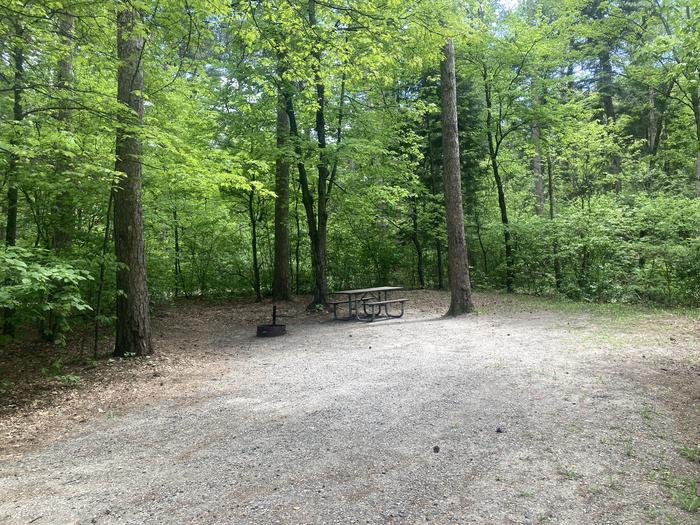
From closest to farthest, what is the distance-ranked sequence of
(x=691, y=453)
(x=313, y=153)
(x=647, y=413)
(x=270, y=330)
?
(x=691, y=453) < (x=647, y=413) < (x=270, y=330) < (x=313, y=153)

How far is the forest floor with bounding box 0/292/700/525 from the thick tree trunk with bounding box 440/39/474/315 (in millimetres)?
3117

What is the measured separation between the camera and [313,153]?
1085 cm

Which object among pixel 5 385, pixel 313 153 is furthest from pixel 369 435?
pixel 313 153

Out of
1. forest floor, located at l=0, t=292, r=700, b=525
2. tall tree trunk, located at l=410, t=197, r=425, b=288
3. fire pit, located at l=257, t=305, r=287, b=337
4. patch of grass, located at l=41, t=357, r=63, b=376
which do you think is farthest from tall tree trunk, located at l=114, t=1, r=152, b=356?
tall tree trunk, located at l=410, t=197, r=425, b=288

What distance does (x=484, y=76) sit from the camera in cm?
1520

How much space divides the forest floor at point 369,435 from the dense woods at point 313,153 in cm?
153

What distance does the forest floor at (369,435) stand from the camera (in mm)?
2592

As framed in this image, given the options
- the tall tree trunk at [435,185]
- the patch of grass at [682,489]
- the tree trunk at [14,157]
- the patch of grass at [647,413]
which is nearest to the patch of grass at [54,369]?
the tree trunk at [14,157]

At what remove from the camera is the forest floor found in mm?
2592

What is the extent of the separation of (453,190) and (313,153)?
12.1 feet

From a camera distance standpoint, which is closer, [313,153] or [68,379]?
[68,379]

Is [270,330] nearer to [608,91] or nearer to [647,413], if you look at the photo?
[647,413]

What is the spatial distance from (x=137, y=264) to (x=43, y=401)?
2332mm

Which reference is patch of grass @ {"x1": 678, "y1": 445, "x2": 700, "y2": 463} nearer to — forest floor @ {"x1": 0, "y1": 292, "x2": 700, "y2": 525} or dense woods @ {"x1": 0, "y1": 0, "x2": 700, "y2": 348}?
forest floor @ {"x1": 0, "y1": 292, "x2": 700, "y2": 525}
